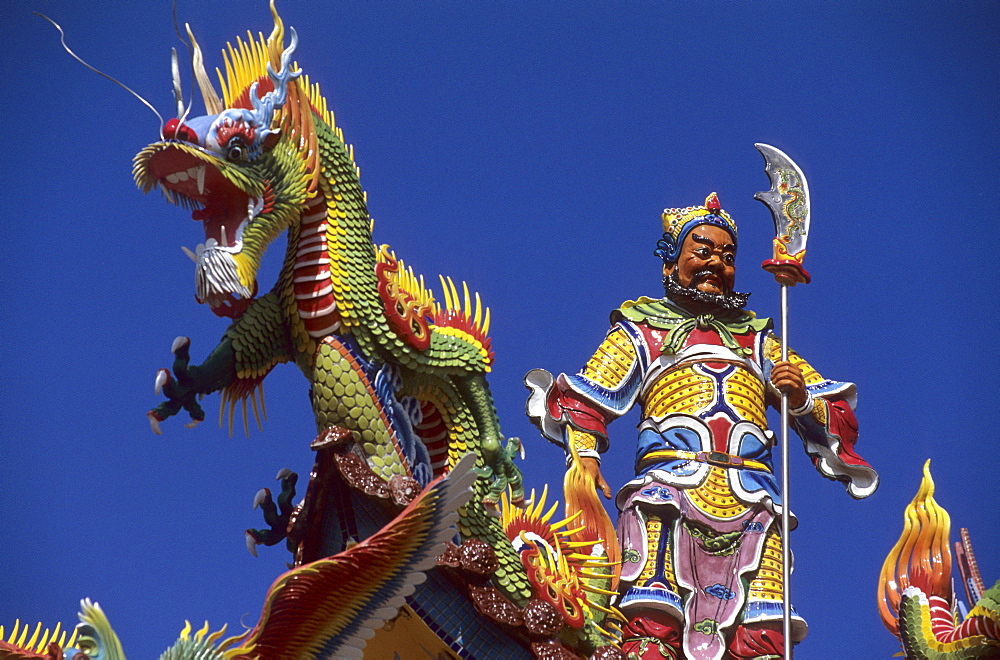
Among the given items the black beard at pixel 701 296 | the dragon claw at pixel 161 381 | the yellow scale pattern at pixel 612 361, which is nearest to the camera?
the dragon claw at pixel 161 381

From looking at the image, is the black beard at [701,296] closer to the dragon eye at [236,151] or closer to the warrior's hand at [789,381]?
the warrior's hand at [789,381]

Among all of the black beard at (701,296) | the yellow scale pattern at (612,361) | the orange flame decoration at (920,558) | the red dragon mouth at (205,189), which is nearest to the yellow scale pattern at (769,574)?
the orange flame decoration at (920,558)

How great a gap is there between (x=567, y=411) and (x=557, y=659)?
1.60 m

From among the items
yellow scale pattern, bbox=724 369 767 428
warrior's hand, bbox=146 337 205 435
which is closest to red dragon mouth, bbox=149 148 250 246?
warrior's hand, bbox=146 337 205 435

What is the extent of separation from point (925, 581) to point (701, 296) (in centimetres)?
193

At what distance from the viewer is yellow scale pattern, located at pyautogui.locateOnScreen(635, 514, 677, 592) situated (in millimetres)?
9930

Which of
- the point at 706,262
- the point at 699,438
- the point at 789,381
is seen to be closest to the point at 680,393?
the point at 699,438

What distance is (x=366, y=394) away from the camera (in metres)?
9.12

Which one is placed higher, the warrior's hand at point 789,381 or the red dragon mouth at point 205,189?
the warrior's hand at point 789,381

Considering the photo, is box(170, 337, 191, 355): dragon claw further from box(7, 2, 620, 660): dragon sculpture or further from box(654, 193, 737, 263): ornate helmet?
box(654, 193, 737, 263): ornate helmet

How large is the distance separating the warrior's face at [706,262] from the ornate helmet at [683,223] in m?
0.03

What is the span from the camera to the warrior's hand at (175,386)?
29.2ft

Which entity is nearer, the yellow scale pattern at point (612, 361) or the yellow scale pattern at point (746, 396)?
the yellow scale pattern at point (746, 396)

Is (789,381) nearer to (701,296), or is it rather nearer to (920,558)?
(701,296)
